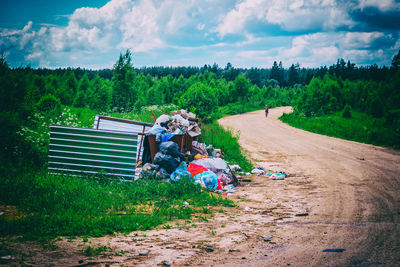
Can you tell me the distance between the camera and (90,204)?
5.25 metres

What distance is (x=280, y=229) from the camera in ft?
15.9

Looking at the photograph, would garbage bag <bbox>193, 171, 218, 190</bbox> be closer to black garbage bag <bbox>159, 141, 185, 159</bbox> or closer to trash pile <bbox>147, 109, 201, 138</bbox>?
black garbage bag <bbox>159, 141, 185, 159</bbox>

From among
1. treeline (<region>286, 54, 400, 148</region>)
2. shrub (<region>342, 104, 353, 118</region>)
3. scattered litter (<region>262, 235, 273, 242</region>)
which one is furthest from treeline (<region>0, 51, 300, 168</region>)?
shrub (<region>342, 104, 353, 118</region>)

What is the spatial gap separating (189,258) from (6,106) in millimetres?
10357

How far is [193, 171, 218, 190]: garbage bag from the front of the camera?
730cm

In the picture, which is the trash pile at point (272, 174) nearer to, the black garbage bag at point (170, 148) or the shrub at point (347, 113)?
the black garbage bag at point (170, 148)

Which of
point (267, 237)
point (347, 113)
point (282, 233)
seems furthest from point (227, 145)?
point (347, 113)

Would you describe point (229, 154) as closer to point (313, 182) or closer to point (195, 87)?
point (313, 182)

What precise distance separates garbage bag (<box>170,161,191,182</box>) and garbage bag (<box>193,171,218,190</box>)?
290 mm

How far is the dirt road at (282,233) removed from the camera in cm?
361

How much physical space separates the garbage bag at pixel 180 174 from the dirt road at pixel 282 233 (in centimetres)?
155

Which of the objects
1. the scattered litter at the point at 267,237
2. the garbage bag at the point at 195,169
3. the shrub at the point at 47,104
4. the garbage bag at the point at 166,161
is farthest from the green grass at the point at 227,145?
the shrub at the point at 47,104

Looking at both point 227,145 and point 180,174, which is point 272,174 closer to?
point 227,145

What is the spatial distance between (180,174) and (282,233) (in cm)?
352
